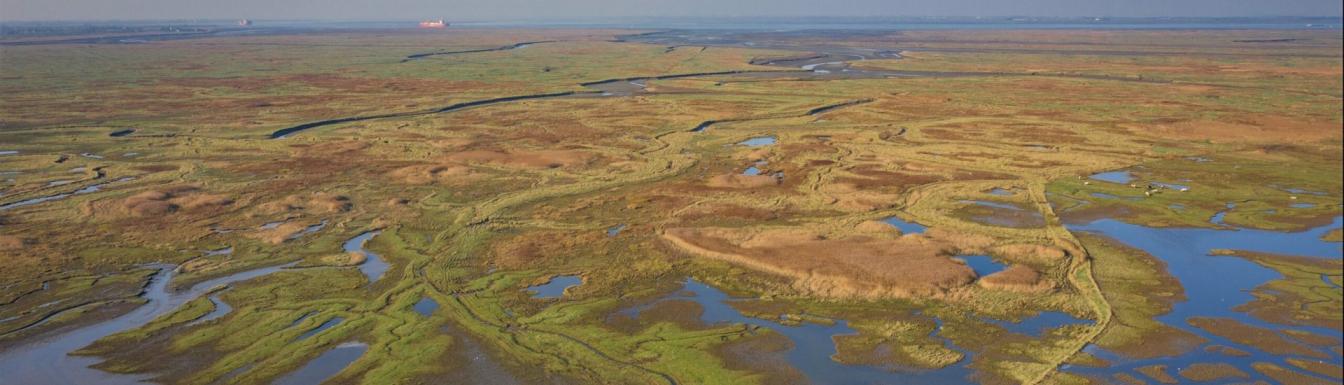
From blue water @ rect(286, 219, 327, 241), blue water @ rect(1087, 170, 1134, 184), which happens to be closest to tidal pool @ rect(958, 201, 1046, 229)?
blue water @ rect(1087, 170, 1134, 184)

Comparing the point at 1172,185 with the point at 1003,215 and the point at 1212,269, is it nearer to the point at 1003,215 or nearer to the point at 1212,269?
the point at 1003,215

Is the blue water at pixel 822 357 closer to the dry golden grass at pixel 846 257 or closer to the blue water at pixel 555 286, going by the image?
the dry golden grass at pixel 846 257

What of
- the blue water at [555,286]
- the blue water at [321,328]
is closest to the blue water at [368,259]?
the blue water at [321,328]

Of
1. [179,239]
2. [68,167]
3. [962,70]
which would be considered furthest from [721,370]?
[962,70]

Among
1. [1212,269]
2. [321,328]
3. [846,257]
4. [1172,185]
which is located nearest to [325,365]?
[321,328]

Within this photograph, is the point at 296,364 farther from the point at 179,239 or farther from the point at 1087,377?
the point at 1087,377

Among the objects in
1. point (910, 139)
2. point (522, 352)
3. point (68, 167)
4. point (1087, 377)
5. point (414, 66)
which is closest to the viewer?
point (1087, 377)

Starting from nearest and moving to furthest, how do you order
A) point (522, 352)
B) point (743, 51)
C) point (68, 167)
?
1. point (522, 352)
2. point (68, 167)
3. point (743, 51)
